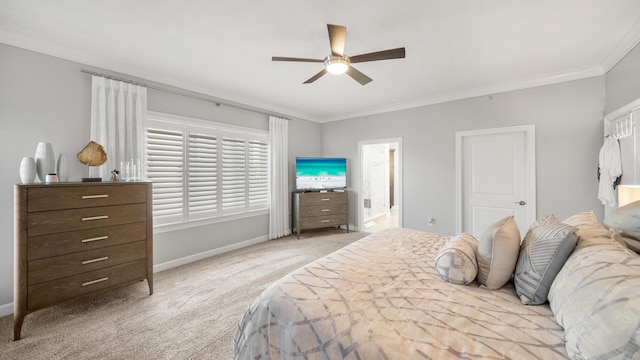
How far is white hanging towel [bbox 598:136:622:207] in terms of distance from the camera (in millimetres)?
2524

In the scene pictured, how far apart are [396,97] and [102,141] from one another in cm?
415

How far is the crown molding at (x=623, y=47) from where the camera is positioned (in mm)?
2170

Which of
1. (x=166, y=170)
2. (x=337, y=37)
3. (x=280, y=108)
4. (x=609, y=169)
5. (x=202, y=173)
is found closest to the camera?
(x=337, y=37)

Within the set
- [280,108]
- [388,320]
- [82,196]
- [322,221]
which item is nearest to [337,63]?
[388,320]

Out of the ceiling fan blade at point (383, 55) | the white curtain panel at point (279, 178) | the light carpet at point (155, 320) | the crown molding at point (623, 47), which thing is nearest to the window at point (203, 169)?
the white curtain panel at point (279, 178)

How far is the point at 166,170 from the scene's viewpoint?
3.25m

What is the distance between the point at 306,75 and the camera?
3.19 m

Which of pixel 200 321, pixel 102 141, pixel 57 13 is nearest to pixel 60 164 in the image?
pixel 102 141

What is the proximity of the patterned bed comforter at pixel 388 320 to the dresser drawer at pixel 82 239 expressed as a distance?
1.86 meters

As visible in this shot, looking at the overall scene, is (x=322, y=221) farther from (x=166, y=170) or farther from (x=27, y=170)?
(x=27, y=170)

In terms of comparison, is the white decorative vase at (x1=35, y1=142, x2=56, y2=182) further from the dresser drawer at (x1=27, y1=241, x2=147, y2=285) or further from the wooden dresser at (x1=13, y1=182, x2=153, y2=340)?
the dresser drawer at (x1=27, y1=241, x2=147, y2=285)

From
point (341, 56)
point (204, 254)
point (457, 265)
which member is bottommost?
point (204, 254)

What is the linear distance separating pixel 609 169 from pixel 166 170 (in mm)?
5258

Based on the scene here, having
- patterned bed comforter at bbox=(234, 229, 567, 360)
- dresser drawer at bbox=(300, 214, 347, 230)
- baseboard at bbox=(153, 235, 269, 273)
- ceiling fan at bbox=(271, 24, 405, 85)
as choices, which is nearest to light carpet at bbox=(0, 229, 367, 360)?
baseboard at bbox=(153, 235, 269, 273)
